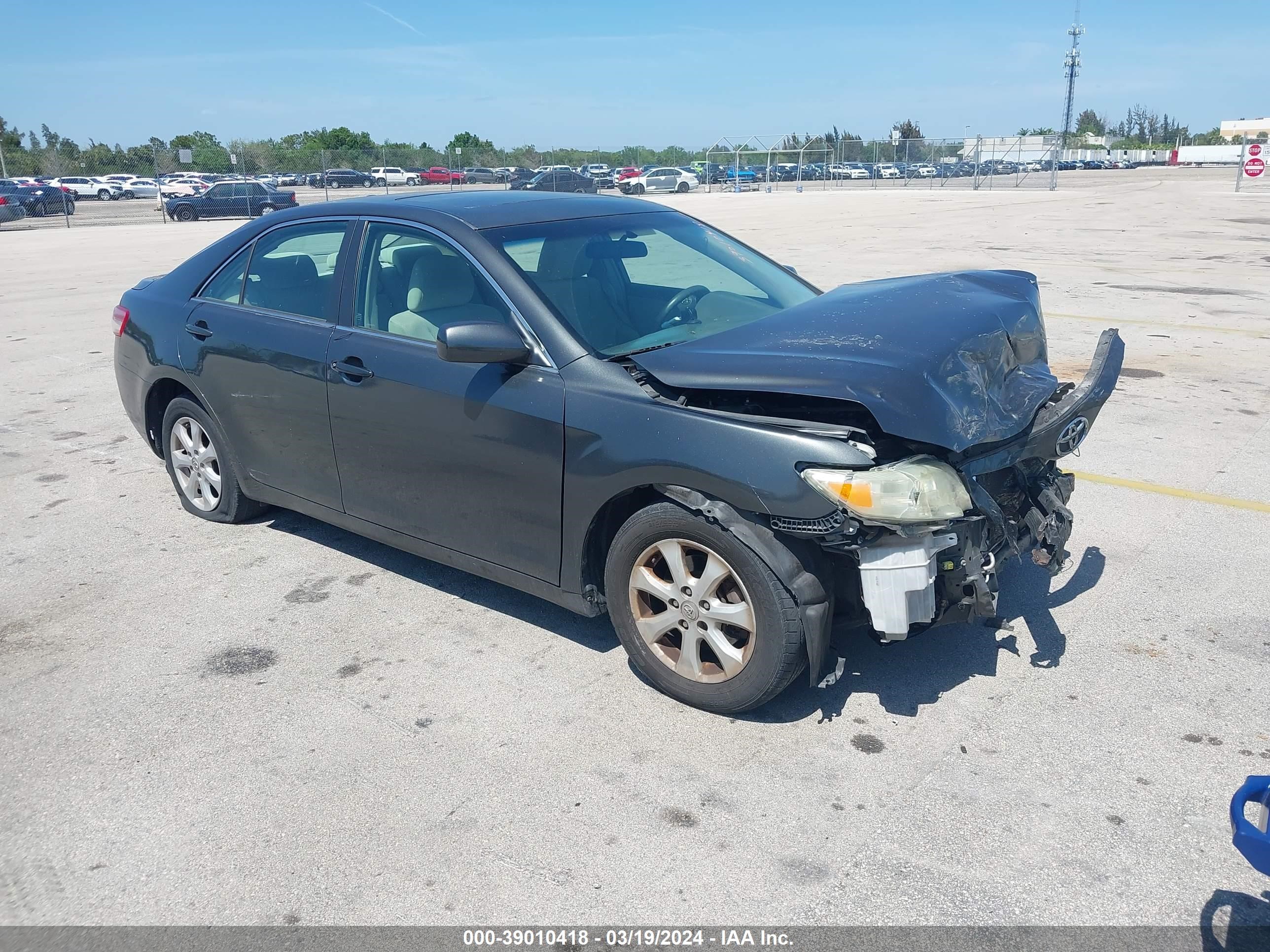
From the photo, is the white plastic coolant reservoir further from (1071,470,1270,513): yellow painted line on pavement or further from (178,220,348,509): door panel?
(1071,470,1270,513): yellow painted line on pavement

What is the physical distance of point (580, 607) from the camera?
388cm

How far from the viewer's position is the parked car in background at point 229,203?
36250mm

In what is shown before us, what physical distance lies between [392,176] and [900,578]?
182 ft

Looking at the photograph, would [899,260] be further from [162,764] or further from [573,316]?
[162,764]

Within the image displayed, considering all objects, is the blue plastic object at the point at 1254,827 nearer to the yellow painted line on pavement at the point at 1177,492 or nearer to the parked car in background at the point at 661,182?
the yellow painted line on pavement at the point at 1177,492

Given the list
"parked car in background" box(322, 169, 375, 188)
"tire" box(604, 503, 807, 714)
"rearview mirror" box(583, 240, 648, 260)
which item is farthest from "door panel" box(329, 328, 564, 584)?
"parked car in background" box(322, 169, 375, 188)

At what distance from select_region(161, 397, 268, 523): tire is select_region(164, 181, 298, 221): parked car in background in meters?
32.2

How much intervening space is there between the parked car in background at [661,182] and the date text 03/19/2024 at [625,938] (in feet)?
156

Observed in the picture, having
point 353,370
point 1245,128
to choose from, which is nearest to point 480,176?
point 353,370

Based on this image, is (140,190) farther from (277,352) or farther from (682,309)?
(682,309)

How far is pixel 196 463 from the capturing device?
554 cm

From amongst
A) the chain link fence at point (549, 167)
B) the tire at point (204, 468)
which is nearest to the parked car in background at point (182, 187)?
the chain link fence at point (549, 167)

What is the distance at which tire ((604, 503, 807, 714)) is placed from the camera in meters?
3.32

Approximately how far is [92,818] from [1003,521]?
3.07 m
